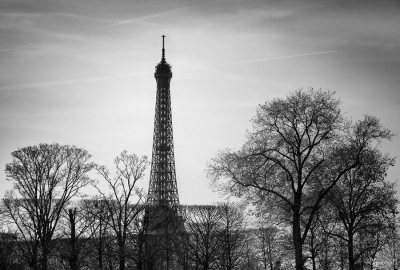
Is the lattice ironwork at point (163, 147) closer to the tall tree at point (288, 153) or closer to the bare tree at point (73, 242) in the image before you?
the bare tree at point (73, 242)

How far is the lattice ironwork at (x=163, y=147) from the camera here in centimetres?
11019

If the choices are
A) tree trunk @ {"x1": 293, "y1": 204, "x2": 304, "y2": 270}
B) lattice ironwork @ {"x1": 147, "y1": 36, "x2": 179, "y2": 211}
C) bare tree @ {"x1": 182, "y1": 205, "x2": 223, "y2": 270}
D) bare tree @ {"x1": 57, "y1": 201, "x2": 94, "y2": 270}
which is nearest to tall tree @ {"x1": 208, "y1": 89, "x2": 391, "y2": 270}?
tree trunk @ {"x1": 293, "y1": 204, "x2": 304, "y2": 270}

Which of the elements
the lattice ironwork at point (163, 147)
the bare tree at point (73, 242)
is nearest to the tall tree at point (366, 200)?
the bare tree at point (73, 242)

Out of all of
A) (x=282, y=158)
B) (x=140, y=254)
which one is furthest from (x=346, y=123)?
(x=140, y=254)

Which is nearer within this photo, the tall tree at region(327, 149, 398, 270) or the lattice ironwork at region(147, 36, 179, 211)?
the tall tree at region(327, 149, 398, 270)

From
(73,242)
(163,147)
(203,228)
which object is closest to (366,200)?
(73,242)

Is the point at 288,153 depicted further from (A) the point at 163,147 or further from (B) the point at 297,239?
(A) the point at 163,147

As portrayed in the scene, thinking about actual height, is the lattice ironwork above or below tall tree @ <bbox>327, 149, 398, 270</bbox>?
above

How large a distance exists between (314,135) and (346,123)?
158 cm

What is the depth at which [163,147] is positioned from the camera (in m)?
114

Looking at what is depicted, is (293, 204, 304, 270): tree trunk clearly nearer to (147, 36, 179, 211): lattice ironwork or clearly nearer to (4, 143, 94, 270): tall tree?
(4, 143, 94, 270): tall tree

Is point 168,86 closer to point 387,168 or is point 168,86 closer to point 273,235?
point 273,235

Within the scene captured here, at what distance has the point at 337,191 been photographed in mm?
29562

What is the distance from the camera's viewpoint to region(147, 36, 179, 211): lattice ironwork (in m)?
110
